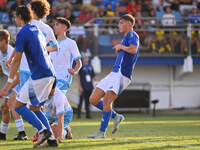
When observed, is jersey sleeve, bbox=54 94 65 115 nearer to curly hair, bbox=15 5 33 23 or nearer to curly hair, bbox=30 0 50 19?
curly hair, bbox=30 0 50 19

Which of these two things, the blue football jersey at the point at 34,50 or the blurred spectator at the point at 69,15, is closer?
the blue football jersey at the point at 34,50

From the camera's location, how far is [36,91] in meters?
6.68

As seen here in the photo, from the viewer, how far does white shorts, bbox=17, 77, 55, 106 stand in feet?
21.9

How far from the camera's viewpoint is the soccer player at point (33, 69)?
6586mm

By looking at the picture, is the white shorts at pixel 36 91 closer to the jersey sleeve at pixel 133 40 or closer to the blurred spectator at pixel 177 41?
the jersey sleeve at pixel 133 40

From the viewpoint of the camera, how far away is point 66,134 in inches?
340

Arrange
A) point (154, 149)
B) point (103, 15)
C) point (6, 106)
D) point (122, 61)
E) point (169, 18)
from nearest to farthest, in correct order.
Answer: point (154, 149) → point (122, 61) → point (6, 106) → point (169, 18) → point (103, 15)

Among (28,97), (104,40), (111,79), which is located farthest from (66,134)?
(104,40)

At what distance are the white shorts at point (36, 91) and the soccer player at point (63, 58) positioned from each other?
1869 mm

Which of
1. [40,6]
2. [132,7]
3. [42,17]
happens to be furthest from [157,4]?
[40,6]

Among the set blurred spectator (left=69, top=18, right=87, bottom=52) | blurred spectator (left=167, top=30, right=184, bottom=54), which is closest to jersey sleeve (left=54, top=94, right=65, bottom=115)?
blurred spectator (left=69, top=18, right=87, bottom=52)

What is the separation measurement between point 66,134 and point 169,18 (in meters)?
12.7

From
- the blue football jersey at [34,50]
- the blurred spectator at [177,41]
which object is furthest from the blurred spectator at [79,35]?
the blue football jersey at [34,50]

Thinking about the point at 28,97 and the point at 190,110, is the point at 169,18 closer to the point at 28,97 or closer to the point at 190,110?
the point at 190,110
